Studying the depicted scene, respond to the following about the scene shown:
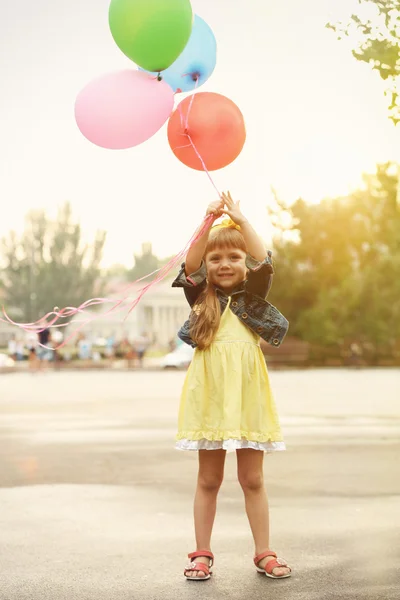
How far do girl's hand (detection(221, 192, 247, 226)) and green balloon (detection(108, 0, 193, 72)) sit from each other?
0.89 meters

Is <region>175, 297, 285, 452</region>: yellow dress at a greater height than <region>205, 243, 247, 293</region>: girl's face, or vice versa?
<region>205, 243, 247, 293</region>: girl's face

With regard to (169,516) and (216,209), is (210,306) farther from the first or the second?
(169,516)

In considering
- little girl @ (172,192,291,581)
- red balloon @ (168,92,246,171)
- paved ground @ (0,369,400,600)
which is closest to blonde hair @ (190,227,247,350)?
little girl @ (172,192,291,581)

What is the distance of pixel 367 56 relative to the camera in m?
10.1

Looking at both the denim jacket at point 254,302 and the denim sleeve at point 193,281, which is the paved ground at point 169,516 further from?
the denim sleeve at point 193,281

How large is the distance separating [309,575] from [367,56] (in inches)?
270

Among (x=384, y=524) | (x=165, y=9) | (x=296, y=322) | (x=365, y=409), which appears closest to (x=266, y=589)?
(x=384, y=524)

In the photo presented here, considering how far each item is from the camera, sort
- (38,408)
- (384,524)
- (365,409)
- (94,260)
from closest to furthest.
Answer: (384,524)
(365,409)
(38,408)
(94,260)

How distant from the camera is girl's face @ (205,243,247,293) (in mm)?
4773

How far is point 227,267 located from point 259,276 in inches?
6.3

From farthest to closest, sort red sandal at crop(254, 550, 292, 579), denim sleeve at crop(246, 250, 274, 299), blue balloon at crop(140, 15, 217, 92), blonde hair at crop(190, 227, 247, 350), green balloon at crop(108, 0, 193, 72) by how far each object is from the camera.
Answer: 1. blue balloon at crop(140, 15, 217, 92)
2. green balloon at crop(108, 0, 193, 72)
3. denim sleeve at crop(246, 250, 274, 299)
4. blonde hair at crop(190, 227, 247, 350)
5. red sandal at crop(254, 550, 292, 579)

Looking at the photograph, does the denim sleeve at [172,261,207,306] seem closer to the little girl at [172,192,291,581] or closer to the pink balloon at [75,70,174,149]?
the little girl at [172,192,291,581]

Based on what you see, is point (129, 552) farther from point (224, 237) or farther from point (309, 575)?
point (224, 237)

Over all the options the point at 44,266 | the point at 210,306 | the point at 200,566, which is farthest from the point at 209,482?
the point at 44,266
